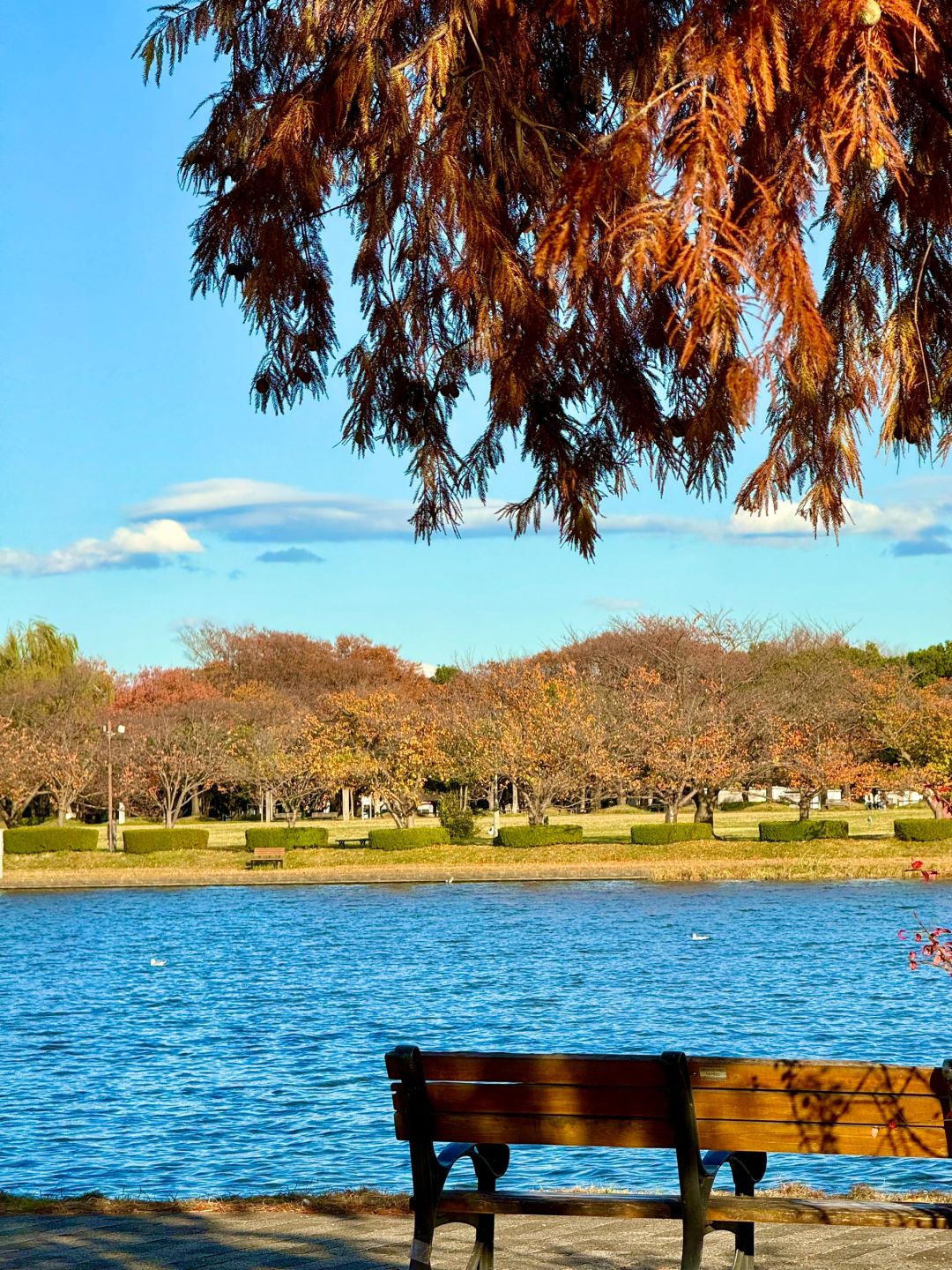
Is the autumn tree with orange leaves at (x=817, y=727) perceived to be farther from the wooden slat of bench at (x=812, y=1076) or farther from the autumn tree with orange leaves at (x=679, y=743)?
the wooden slat of bench at (x=812, y=1076)

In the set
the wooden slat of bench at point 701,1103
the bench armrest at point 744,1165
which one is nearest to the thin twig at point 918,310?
the wooden slat of bench at point 701,1103

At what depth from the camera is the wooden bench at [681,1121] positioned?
421 cm

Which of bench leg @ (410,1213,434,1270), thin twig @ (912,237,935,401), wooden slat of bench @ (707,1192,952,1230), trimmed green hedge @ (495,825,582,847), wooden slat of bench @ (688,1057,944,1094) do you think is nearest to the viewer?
thin twig @ (912,237,935,401)

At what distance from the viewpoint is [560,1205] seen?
179 inches

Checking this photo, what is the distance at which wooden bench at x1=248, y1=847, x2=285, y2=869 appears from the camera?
4378 cm

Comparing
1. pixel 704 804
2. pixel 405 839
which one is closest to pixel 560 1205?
pixel 405 839

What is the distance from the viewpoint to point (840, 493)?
3955mm

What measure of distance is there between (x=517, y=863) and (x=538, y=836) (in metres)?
2.02

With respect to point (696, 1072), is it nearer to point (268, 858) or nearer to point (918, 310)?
point (918, 310)

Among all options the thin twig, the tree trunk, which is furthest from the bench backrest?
the tree trunk

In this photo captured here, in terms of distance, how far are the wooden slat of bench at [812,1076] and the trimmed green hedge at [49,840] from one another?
43.8m

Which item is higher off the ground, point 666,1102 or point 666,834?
point 666,1102

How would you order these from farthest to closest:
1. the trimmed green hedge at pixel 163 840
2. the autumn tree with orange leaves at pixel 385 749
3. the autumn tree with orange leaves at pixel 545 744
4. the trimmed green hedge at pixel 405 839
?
the autumn tree with orange leaves at pixel 385 749, the autumn tree with orange leaves at pixel 545 744, the trimmed green hedge at pixel 163 840, the trimmed green hedge at pixel 405 839

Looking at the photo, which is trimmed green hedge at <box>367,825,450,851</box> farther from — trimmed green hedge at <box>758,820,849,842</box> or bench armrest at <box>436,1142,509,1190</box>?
bench armrest at <box>436,1142,509,1190</box>
